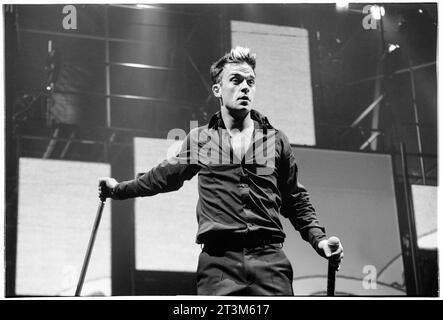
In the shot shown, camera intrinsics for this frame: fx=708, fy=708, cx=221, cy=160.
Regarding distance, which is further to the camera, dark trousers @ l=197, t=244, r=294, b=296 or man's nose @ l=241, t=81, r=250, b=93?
man's nose @ l=241, t=81, r=250, b=93

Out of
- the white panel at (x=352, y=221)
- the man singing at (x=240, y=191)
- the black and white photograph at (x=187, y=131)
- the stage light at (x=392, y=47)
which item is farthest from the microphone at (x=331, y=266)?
the stage light at (x=392, y=47)

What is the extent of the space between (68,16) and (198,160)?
184 cm

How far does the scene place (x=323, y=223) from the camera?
446cm

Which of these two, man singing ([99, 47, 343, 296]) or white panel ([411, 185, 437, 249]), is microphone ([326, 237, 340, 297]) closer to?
man singing ([99, 47, 343, 296])

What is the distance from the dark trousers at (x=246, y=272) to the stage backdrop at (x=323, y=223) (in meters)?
1.50

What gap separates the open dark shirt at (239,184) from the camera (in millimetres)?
2936

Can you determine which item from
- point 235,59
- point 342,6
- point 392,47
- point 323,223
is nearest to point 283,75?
point 342,6

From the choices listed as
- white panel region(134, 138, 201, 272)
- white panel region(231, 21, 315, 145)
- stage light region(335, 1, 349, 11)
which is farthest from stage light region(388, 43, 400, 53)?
white panel region(134, 138, 201, 272)

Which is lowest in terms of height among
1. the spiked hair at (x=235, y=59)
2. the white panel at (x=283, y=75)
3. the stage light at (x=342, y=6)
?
the spiked hair at (x=235, y=59)

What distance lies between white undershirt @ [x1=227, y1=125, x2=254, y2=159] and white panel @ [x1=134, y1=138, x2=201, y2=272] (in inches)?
48.3

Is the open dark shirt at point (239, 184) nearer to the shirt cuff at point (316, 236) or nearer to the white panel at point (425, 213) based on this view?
the shirt cuff at point (316, 236)

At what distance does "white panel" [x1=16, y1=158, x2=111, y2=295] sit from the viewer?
4012 mm

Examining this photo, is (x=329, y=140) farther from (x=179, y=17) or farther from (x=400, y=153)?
(x=179, y=17)
